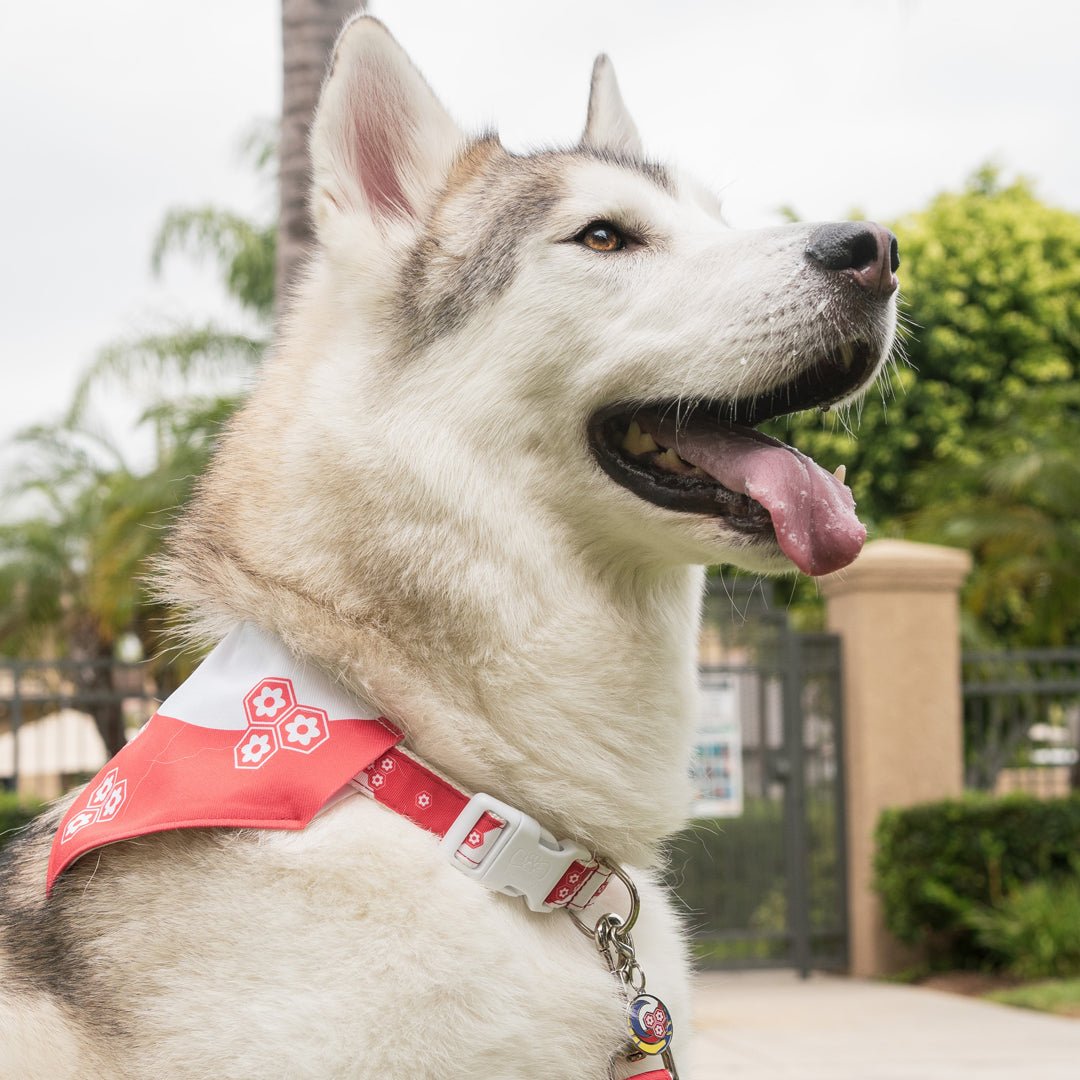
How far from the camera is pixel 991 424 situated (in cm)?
2306

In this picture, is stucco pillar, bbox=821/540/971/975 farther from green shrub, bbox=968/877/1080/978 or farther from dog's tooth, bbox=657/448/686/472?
dog's tooth, bbox=657/448/686/472

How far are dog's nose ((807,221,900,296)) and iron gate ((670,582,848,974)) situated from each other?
822cm

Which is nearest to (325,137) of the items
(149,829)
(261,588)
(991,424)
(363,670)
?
(261,588)

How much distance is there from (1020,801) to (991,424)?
14344 millimetres

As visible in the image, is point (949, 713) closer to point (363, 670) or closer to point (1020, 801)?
point (1020, 801)

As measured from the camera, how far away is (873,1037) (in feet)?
26.1

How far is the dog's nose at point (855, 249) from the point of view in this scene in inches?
97.0

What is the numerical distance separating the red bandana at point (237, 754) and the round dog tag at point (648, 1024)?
2.05ft

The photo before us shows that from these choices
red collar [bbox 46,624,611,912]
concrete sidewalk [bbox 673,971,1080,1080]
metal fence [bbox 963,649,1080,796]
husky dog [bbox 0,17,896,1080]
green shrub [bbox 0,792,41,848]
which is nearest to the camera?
husky dog [bbox 0,17,896,1080]

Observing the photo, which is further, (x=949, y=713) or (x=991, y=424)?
(x=991, y=424)

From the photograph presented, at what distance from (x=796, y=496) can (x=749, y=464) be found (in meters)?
0.12

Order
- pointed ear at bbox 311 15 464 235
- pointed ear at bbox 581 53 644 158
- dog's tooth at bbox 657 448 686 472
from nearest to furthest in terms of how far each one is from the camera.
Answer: dog's tooth at bbox 657 448 686 472, pointed ear at bbox 311 15 464 235, pointed ear at bbox 581 53 644 158

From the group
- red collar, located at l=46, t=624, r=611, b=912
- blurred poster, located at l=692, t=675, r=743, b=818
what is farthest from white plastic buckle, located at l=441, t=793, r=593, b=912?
blurred poster, located at l=692, t=675, r=743, b=818

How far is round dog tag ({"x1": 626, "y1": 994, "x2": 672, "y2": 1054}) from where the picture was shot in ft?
7.26
